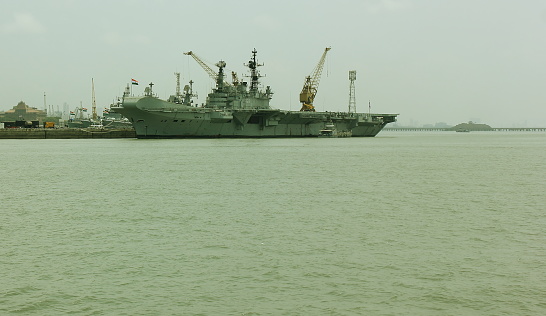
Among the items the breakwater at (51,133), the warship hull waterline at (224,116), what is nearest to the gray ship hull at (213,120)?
the warship hull waterline at (224,116)

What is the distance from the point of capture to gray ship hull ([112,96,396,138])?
61.0 m

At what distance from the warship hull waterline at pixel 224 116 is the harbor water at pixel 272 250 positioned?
39162mm

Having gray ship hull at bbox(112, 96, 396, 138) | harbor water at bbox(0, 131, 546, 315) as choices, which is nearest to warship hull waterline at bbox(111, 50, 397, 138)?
gray ship hull at bbox(112, 96, 396, 138)

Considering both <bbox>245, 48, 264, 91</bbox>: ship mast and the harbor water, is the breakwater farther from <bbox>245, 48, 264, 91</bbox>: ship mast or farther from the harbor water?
the harbor water

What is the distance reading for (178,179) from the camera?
2553 cm

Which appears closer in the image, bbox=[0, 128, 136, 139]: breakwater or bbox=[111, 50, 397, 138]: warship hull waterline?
bbox=[111, 50, 397, 138]: warship hull waterline

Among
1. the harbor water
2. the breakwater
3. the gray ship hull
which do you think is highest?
the gray ship hull

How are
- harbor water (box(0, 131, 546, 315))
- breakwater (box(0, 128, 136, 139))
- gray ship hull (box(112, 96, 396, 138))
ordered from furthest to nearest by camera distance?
breakwater (box(0, 128, 136, 139)), gray ship hull (box(112, 96, 396, 138)), harbor water (box(0, 131, 546, 315))

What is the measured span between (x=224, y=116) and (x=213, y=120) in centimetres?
139

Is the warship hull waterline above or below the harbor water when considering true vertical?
above

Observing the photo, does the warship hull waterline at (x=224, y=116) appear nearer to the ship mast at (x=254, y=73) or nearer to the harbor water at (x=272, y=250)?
the ship mast at (x=254, y=73)

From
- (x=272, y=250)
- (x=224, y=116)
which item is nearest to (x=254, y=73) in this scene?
(x=224, y=116)

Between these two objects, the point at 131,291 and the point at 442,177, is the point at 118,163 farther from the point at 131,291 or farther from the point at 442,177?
the point at 131,291

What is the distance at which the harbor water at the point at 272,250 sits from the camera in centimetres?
839
